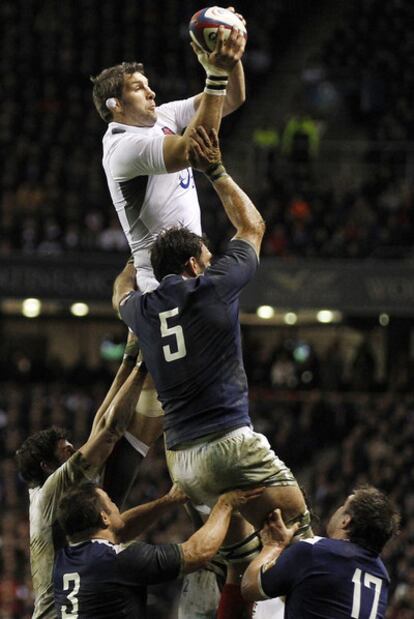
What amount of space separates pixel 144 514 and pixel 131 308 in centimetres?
137

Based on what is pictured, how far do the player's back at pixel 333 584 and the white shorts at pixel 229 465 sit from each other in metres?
0.41

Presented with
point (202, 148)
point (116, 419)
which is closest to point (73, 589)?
point (116, 419)

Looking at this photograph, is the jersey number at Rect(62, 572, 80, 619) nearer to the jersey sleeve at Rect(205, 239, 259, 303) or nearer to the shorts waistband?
the shorts waistband

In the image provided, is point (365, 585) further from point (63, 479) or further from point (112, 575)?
point (63, 479)

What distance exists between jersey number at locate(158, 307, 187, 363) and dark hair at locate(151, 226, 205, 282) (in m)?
0.25

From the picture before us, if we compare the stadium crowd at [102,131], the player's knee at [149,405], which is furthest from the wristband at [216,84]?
the stadium crowd at [102,131]

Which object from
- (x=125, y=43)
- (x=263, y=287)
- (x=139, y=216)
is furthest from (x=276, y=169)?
(x=139, y=216)

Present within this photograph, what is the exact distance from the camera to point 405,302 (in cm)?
2300

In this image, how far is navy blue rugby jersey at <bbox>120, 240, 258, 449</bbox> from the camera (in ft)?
22.2

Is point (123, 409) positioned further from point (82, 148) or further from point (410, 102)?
point (410, 102)

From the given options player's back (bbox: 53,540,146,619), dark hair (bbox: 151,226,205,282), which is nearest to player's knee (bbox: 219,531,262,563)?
player's back (bbox: 53,540,146,619)

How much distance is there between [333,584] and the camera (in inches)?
275

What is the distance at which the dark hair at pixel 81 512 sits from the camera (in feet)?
23.0

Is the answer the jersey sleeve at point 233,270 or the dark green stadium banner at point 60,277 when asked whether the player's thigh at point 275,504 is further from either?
the dark green stadium banner at point 60,277
